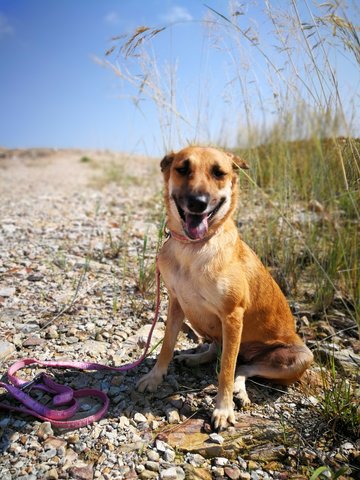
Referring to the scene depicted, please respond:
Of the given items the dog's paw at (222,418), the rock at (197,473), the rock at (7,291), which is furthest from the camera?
the rock at (7,291)

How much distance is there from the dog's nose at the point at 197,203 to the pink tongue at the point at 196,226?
8 centimetres

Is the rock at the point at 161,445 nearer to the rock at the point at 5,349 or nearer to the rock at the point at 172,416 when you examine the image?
the rock at the point at 172,416

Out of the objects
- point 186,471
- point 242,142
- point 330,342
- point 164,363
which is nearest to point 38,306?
point 164,363

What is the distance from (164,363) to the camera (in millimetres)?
2742

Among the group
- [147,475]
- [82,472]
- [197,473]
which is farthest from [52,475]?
[197,473]

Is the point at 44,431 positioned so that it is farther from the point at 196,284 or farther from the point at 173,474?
the point at 196,284

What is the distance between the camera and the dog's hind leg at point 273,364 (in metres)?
2.66

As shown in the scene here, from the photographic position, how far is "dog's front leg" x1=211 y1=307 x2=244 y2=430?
2.40 metres

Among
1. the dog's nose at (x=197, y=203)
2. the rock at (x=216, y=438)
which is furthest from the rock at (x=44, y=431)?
the dog's nose at (x=197, y=203)

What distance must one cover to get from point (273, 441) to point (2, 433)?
1563mm

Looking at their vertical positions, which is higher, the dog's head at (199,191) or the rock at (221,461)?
the dog's head at (199,191)

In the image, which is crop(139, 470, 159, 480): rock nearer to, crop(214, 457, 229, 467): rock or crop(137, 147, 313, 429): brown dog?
crop(214, 457, 229, 467): rock

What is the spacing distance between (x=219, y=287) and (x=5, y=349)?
1.70 m

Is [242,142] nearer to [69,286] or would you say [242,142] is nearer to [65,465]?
[69,286]
